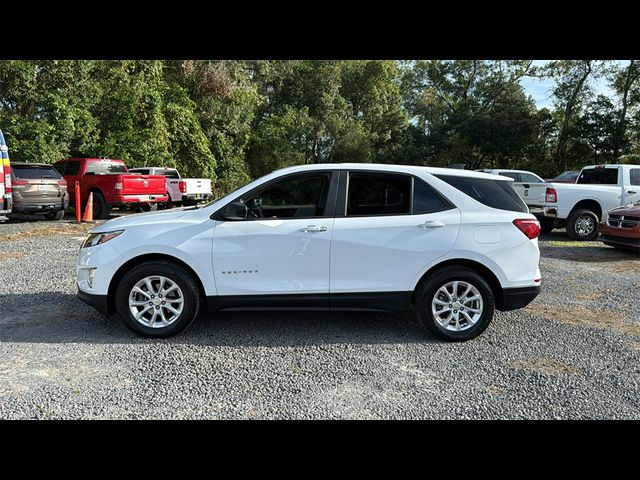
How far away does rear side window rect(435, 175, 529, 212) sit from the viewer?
15.2 ft

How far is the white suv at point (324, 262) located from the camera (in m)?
4.42

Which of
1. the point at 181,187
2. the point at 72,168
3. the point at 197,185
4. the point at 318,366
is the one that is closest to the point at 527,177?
the point at 197,185

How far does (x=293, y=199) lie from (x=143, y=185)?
425 inches

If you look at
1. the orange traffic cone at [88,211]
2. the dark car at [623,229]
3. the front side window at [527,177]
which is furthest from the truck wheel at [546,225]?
the orange traffic cone at [88,211]

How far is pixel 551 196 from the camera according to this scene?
11711 millimetres

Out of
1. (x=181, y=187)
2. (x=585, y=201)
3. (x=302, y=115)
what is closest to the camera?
(x=585, y=201)

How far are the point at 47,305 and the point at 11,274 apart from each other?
6.72ft

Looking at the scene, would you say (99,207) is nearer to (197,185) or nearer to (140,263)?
(197,185)

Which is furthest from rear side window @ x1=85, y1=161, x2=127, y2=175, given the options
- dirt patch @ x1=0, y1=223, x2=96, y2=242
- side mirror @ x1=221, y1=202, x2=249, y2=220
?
side mirror @ x1=221, y1=202, x2=249, y2=220

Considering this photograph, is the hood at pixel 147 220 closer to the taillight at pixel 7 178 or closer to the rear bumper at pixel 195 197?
the taillight at pixel 7 178

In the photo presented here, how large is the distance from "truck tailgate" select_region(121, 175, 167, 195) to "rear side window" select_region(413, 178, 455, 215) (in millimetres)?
11563
